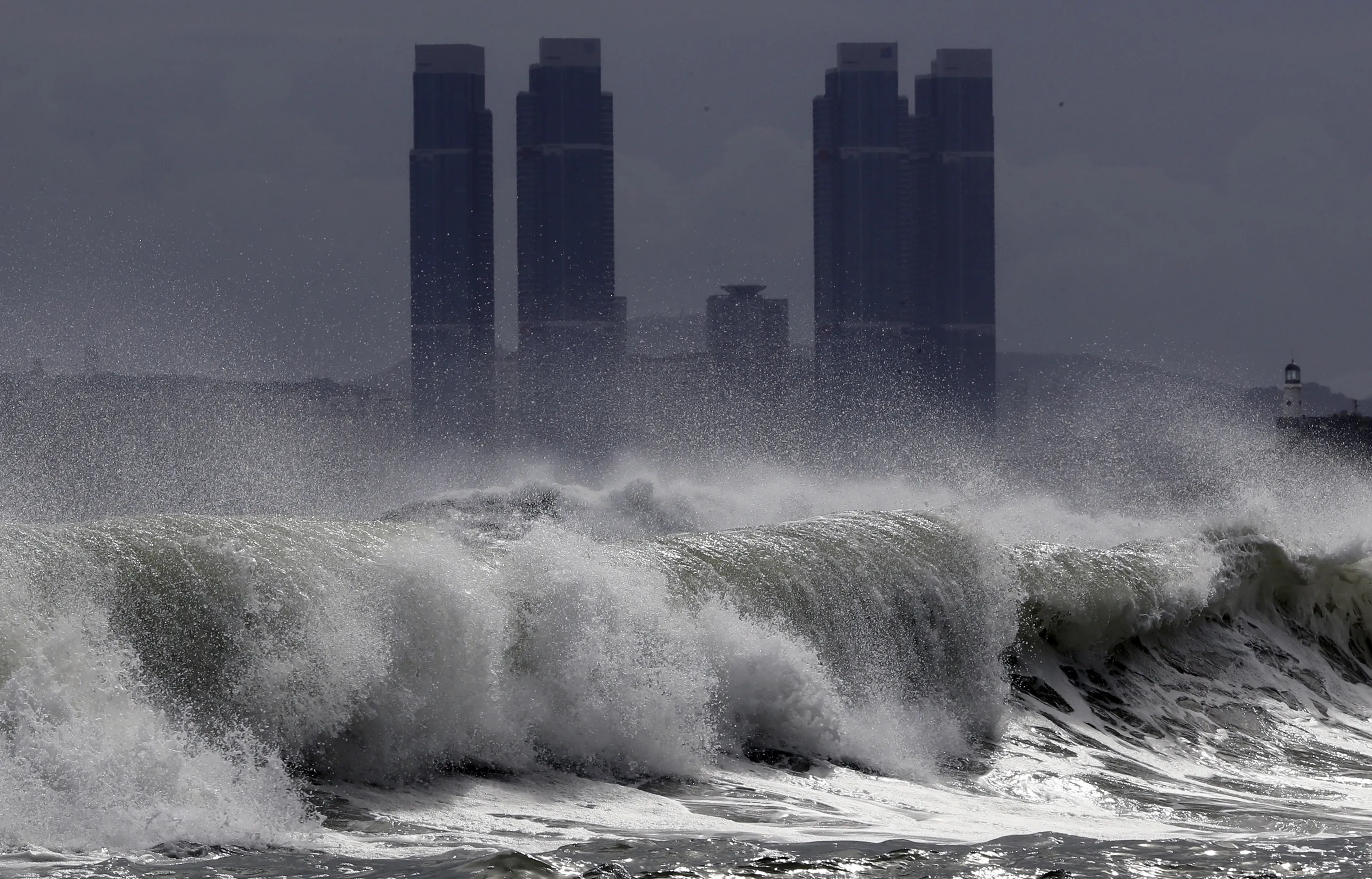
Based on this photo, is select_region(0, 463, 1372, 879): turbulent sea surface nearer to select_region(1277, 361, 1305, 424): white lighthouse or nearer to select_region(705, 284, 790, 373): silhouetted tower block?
select_region(1277, 361, 1305, 424): white lighthouse

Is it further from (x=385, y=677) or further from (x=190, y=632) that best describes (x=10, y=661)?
(x=385, y=677)

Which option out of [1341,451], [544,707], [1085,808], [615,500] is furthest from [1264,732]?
[1341,451]

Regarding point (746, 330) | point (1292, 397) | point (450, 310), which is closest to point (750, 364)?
point (746, 330)

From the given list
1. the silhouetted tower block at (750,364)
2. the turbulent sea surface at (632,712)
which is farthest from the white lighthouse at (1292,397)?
the turbulent sea surface at (632,712)

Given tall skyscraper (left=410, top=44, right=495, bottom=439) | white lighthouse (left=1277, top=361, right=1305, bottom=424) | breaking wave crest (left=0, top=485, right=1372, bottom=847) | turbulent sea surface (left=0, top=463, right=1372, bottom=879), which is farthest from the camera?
tall skyscraper (left=410, top=44, right=495, bottom=439)

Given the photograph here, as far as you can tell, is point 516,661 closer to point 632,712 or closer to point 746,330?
point 632,712

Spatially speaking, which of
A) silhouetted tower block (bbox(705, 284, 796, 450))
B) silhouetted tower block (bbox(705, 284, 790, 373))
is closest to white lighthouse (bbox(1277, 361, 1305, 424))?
silhouetted tower block (bbox(705, 284, 796, 450))
